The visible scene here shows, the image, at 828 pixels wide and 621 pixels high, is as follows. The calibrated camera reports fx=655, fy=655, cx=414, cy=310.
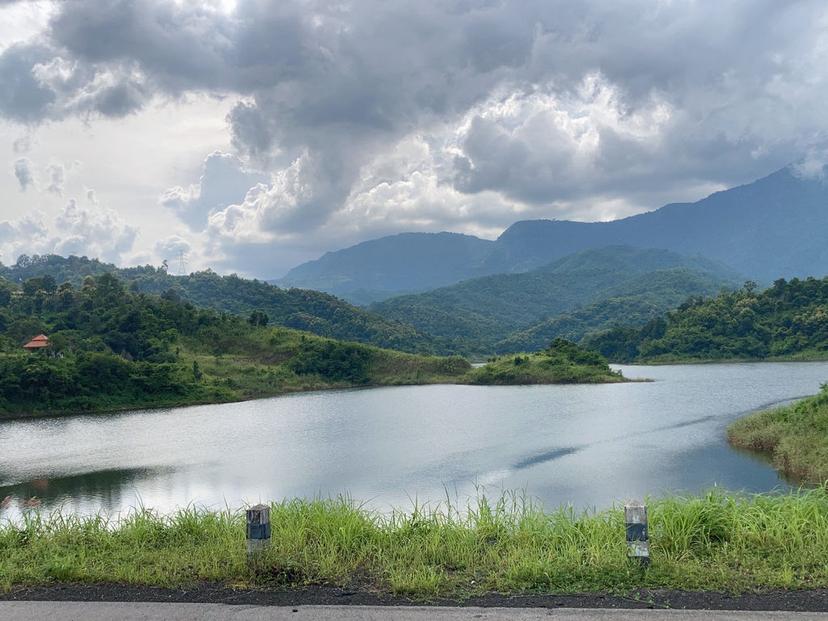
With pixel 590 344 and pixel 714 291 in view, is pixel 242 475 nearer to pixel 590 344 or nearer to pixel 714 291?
pixel 590 344

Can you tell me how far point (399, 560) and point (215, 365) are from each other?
7082 cm

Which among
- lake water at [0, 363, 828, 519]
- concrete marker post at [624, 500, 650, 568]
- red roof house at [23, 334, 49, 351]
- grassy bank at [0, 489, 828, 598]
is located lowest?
lake water at [0, 363, 828, 519]

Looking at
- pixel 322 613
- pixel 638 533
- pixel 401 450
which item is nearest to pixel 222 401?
pixel 401 450

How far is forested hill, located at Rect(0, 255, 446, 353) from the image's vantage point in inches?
4783

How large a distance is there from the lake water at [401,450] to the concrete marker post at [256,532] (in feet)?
21.1

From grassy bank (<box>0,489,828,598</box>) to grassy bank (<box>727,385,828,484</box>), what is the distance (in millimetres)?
14781

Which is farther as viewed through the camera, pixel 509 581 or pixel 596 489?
pixel 596 489

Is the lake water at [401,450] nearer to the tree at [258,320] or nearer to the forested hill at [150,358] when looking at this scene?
the forested hill at [150,358]

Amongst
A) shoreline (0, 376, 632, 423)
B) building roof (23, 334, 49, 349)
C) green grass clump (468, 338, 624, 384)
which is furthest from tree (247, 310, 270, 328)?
green grass clump (468, 338, 624, 384)

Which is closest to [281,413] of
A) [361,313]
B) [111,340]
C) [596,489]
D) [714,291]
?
[111,340]

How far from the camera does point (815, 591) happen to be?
582 centimetres

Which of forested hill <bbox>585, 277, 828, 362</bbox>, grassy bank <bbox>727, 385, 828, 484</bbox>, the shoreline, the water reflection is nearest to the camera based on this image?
grassy bank <bbox>727, 385, 828, 484</bbox>

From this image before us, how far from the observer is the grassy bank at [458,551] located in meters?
6.35

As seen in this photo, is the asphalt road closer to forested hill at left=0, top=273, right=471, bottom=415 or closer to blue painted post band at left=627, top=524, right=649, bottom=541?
blue painted post band at left=627, top=524, right=649, bottom=541
